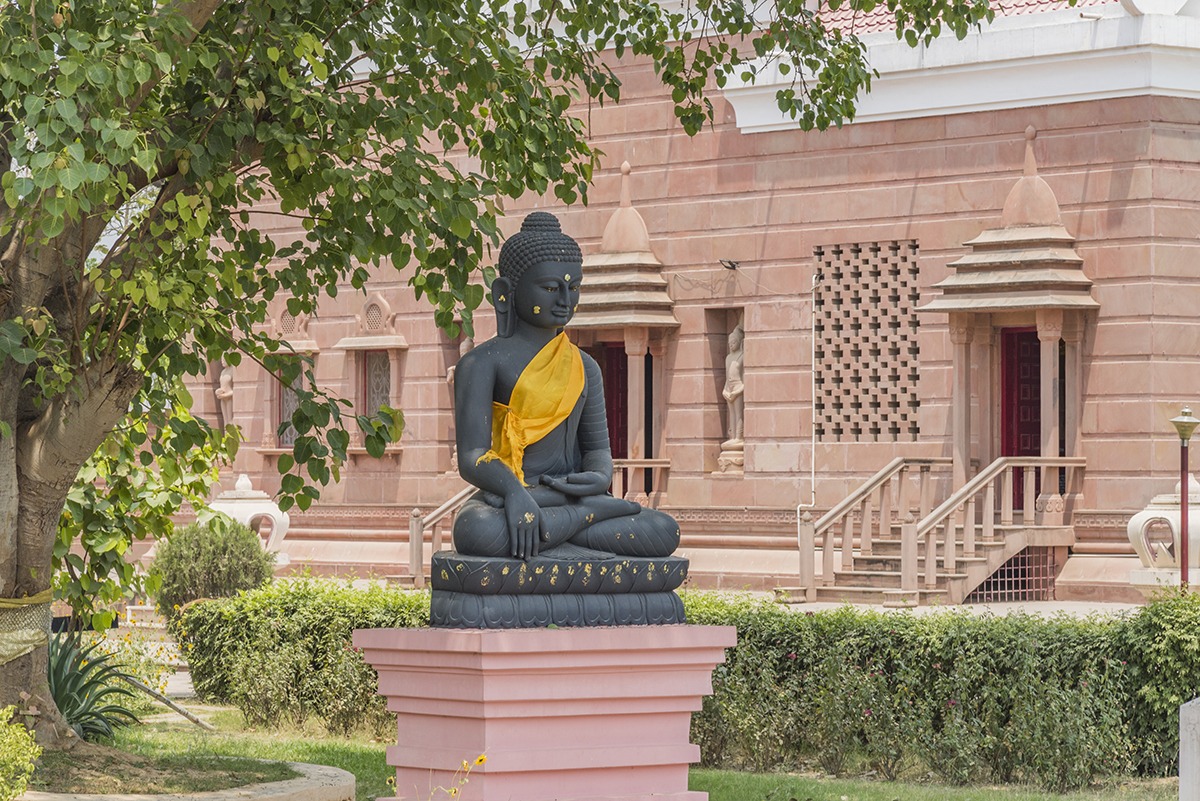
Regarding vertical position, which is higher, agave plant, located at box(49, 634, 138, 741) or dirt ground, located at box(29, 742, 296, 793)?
agave plant, located at box(49, 634, 138, 741)

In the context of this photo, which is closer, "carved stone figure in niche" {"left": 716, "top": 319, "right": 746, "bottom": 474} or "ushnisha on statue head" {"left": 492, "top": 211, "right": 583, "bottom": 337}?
"ushnisha on statue head" {"left": 492, "top": 211, "right": 583, "bottom": 337}

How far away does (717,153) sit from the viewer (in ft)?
79.0

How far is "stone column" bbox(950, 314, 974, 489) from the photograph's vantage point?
71.5 feet

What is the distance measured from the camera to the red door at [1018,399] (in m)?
22.0

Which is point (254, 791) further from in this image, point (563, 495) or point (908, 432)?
point (908, 432)

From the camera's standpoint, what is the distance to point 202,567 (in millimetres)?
21000

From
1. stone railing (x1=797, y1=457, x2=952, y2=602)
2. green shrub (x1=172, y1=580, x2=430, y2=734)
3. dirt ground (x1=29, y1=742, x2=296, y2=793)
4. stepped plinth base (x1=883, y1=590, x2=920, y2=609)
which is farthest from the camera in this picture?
stone railing (x1=797, y1=457, x2=952, y2=602)

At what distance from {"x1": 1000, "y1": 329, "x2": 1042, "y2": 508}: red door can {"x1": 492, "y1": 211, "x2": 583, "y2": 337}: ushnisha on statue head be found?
1391cm

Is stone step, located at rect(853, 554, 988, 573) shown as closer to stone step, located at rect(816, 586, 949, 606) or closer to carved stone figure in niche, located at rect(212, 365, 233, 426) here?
stone step, located at rect(816, 586, 949, 606)

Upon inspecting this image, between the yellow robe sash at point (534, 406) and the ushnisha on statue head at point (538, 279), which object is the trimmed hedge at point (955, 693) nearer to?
the yellow robe sash at point (534, 406)

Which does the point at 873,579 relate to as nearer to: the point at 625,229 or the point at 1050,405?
the point at 1050,405

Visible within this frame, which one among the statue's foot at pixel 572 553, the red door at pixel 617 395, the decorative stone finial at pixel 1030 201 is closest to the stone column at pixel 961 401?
the decorative stone finial at pixel 1030 201

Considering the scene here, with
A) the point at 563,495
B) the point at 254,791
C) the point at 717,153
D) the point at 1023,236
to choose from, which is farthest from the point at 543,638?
the point at 717,153

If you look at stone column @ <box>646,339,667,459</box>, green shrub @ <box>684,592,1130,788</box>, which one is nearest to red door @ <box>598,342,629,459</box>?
stone column @ <box>646,339,667,459</box>
